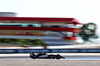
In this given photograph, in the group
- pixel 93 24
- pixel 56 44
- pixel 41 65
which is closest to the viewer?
pixel 41 65

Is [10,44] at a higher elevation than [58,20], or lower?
Answer: lower

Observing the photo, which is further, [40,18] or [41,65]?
[40,18]

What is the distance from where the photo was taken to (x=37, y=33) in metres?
52.2

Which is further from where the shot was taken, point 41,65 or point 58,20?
point 58,20

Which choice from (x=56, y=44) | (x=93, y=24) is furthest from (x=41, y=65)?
(x=93, y=24)

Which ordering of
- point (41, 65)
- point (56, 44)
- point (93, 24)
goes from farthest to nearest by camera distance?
point (93, 24), point (56, 44), point (41, 65)

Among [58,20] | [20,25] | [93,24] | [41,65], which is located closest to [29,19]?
[20,25]

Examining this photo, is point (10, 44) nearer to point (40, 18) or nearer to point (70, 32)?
point (40, 18)

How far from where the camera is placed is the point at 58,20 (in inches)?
2030

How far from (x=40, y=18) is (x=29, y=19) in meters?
2.31

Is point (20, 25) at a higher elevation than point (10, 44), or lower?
higher

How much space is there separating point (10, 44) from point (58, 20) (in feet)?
37.9

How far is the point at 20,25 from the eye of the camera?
52.4 m

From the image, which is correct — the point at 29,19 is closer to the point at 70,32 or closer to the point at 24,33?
the point at 24,33
